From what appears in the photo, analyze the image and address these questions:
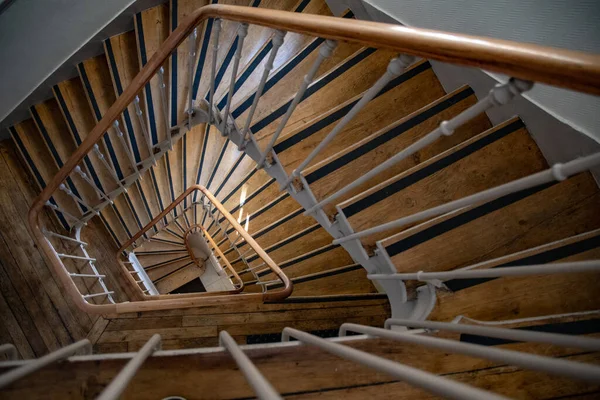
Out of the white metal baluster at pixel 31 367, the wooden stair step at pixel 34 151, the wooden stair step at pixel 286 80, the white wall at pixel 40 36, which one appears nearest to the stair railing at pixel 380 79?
the wooden stair step at pixel 286 80

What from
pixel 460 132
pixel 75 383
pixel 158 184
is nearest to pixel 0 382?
pixel 75 383

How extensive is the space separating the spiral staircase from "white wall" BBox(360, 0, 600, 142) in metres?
0.23

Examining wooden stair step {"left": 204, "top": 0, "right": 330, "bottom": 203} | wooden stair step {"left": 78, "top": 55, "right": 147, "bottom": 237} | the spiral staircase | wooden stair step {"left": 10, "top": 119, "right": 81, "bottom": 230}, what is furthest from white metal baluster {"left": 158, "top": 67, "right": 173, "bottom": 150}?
wooden stair step {"left": 10, "top": 119, "right": 81, "bottom": 230}

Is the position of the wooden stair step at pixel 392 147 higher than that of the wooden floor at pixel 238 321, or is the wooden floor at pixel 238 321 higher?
the wooden stair step at pixel 392 147

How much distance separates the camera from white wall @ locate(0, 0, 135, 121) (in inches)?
83.3

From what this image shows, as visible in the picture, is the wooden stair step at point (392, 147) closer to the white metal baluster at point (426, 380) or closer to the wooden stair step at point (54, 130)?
the white metal baluster at point (426, 380)

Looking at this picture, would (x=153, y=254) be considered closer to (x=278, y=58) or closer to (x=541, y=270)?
(x=278, y=58)

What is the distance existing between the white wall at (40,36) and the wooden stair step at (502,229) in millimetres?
2541

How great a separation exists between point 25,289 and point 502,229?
3.16 meters

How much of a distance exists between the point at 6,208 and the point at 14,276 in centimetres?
53

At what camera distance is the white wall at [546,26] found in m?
1.38

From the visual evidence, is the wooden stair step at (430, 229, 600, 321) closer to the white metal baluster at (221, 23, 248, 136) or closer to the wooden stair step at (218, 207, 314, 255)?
the white metal baluster at (221, 23, 248, 136)

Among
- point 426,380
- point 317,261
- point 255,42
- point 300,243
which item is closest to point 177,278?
point 300,243

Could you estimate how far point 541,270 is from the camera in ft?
2.77
